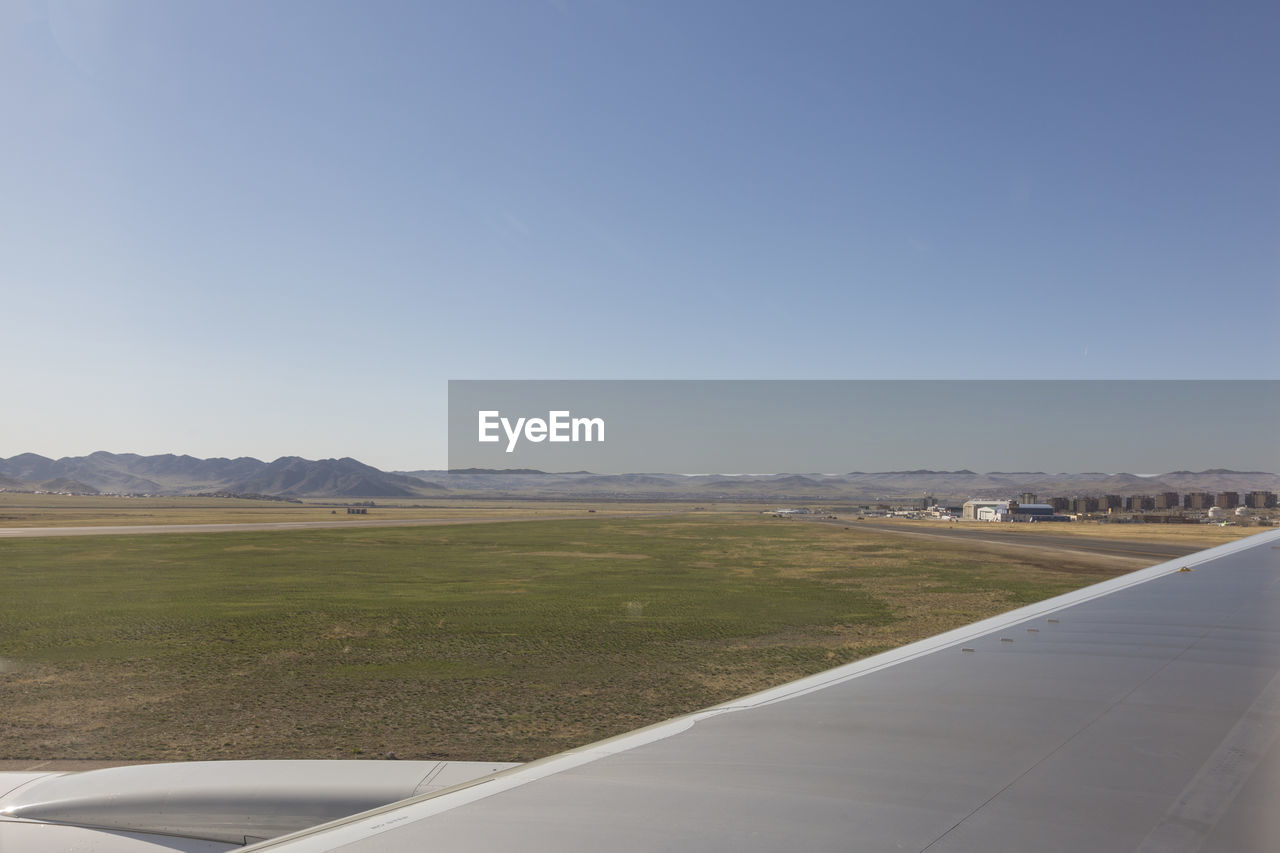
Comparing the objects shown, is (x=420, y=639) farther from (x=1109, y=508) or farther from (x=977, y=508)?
(x=1109, y=508)

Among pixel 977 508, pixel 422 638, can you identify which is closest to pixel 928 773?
pixel 422 638

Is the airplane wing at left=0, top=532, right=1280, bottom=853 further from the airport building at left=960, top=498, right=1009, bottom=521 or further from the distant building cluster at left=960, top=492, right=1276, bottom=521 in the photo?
the airport building at left=960, top=498, right=1009, bottom=521

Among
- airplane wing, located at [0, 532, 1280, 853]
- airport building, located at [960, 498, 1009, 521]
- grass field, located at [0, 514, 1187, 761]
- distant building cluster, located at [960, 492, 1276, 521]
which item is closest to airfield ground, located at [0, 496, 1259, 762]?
grass field, located at [0, 514, 1187, 761]

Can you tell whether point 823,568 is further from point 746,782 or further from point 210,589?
point 746,782

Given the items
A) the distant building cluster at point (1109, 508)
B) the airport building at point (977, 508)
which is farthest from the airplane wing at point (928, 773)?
the airport building at point (977, 508)

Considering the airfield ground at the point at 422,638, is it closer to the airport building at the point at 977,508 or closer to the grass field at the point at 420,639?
the grass field at the point at 420,639
